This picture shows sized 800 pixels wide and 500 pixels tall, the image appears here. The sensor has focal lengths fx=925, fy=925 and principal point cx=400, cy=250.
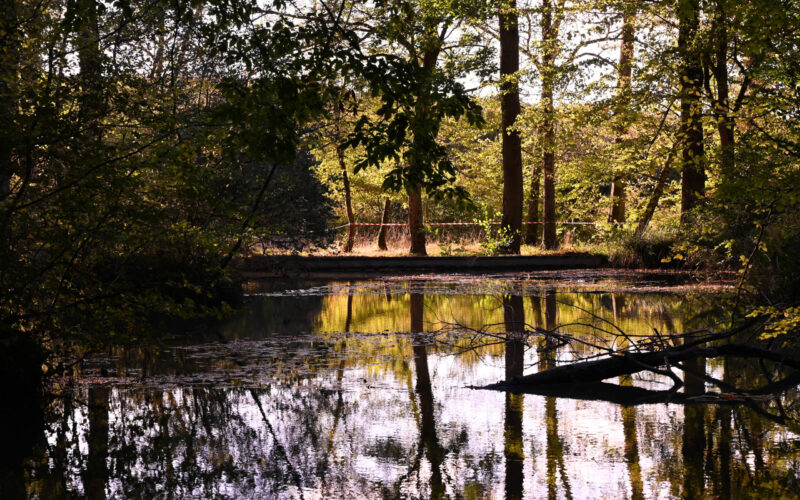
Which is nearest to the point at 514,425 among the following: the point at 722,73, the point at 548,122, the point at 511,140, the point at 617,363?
the point at 617,363

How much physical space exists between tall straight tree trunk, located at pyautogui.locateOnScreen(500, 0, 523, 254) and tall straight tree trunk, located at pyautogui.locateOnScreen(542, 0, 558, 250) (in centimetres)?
94

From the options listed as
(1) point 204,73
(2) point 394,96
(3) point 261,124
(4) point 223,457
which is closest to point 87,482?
(4) point 223,457

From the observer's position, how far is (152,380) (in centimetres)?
881

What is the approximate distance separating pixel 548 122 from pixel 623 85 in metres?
2.94

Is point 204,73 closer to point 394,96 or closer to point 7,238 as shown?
point 7,238

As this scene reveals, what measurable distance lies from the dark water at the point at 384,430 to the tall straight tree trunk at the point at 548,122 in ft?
53.2

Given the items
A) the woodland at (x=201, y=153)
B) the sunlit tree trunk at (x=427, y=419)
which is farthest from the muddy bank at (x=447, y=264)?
the sunlit tree trunk at (x=427, y=419)

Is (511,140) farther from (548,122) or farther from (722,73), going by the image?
(722,73)

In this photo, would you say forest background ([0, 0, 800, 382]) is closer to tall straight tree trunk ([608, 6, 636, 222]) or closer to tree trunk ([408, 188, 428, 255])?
tall straight tree trunk ([608, 6, 636, 222])

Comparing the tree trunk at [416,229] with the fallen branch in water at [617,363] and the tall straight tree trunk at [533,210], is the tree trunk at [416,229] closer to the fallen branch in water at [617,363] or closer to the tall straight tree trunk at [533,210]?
the tall straight tree trunk at [533,210]

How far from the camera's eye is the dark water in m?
5.34

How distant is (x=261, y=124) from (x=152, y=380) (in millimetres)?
3749

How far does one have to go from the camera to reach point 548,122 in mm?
27547

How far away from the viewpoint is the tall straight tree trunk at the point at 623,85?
23578mm
